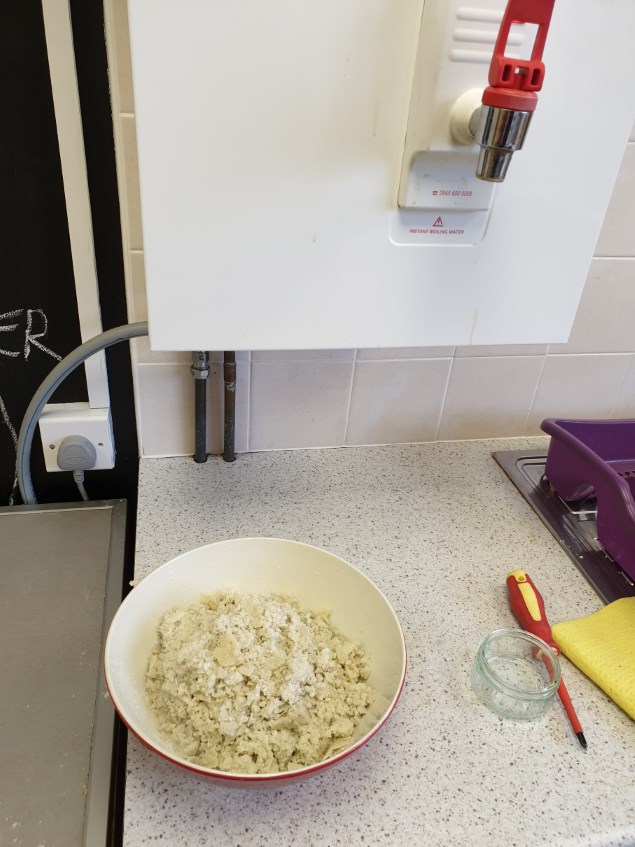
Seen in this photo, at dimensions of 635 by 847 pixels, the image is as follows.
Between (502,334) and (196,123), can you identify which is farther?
(502,334)

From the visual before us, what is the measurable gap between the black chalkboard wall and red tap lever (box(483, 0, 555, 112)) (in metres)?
0.50

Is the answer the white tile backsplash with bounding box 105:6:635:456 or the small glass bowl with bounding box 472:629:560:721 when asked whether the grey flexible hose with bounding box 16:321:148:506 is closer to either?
the white tile backsplash with bounding box 105:6:635:456

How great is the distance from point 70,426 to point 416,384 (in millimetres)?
544

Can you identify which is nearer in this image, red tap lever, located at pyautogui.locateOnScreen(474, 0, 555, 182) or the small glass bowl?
red tap lever, located at pyautogui.locateOnScreen(474, 0, 555, 182)

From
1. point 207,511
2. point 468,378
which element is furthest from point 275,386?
point 468,378

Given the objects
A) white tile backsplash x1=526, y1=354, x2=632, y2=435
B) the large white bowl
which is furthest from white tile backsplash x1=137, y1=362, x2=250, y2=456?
white tile backsplash x1=526, y1=354, x2=632, y2=435

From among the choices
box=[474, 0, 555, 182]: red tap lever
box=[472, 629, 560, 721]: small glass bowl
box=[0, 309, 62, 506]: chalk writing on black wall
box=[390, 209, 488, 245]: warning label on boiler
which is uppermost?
box=[474, 0, 555, 182]: red tap lever

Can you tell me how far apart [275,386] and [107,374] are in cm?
25

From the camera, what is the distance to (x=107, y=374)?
97 centimetres

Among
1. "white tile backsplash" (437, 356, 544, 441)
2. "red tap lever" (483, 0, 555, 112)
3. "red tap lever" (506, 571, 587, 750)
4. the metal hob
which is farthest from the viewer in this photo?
"white tile backsplash" (437, 356, 544, 441)

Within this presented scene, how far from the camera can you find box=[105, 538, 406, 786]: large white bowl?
619mm

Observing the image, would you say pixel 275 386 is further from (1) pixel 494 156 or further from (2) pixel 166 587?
(1) pixel 494 156

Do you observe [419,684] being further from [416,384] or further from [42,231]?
[42,231]

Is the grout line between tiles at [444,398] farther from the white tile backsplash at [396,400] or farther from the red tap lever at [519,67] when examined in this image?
the red tap lever at [519,67]
